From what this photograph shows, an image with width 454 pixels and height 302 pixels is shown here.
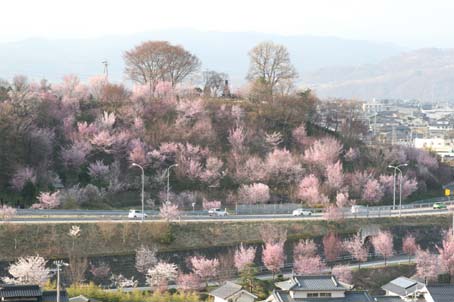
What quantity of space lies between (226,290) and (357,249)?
10.2 meters

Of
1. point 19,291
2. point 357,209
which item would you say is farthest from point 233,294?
point 357,209

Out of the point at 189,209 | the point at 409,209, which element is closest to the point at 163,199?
the point at 189,209

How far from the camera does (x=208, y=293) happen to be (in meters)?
34.1

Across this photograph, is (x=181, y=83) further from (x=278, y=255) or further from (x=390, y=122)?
Answer: (x=390, y=122)

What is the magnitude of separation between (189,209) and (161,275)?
970 centimetres

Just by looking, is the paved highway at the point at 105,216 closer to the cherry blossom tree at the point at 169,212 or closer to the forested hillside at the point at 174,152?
the cherry blossom tree at the point at 169,212

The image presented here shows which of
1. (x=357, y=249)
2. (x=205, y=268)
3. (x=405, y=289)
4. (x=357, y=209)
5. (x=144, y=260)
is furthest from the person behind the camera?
(x=357, y=209)

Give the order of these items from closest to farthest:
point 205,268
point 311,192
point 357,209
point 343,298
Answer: point 343,298 < point 205,268 < point 357,209 < point 311,192

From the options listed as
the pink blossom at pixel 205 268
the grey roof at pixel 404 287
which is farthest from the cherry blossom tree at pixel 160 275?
the grey roof at pixel 404 287

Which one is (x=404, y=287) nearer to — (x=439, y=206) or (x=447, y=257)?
(x=447, y=257)

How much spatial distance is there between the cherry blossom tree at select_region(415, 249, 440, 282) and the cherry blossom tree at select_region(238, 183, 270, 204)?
32.0ft

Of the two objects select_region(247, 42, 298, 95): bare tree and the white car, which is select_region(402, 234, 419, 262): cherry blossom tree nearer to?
the white car

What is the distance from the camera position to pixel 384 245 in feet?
134

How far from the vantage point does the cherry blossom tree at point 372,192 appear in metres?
48.5
